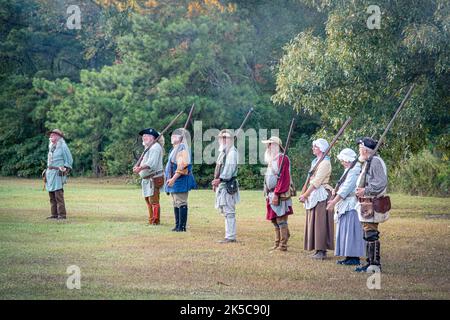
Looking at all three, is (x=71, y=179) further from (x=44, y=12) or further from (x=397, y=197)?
(x=397, y=197)

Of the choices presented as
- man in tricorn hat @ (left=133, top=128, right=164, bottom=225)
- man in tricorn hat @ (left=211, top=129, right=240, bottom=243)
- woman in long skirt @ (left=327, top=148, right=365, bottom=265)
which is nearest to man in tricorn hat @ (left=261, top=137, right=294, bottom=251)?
man in tricorn hat @ (left=211, top=129, right=240, bottom=243)

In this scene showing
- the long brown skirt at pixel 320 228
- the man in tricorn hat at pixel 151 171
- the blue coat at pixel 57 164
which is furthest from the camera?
the blue coat at pixel 57 164

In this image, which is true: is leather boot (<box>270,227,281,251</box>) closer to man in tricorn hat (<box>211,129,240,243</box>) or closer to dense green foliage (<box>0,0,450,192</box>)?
man in tricorn hat (<box>211,129,240,243</box>)

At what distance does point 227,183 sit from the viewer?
15.9m

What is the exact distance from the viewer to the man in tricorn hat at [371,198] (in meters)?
12.1

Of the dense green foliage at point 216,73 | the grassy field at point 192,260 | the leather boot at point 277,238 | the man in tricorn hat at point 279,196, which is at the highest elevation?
the dense green foliage at point 216,73

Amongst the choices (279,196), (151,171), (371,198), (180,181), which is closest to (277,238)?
(279,196)

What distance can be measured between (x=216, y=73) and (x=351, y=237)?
916 inches

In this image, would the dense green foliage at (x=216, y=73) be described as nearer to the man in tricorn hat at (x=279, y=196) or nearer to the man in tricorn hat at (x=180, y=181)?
the man in tricorn hat at (x=180, y=181)

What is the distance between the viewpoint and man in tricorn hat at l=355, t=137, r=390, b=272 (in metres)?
12.1

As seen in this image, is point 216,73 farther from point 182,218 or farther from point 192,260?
point 192,260

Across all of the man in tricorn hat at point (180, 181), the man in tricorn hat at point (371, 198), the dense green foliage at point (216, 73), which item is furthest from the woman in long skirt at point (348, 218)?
the dense green foliage at point (216, 73)

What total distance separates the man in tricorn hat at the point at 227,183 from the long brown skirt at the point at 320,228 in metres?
2.06

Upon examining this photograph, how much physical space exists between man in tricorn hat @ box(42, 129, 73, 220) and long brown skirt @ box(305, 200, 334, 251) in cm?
724
